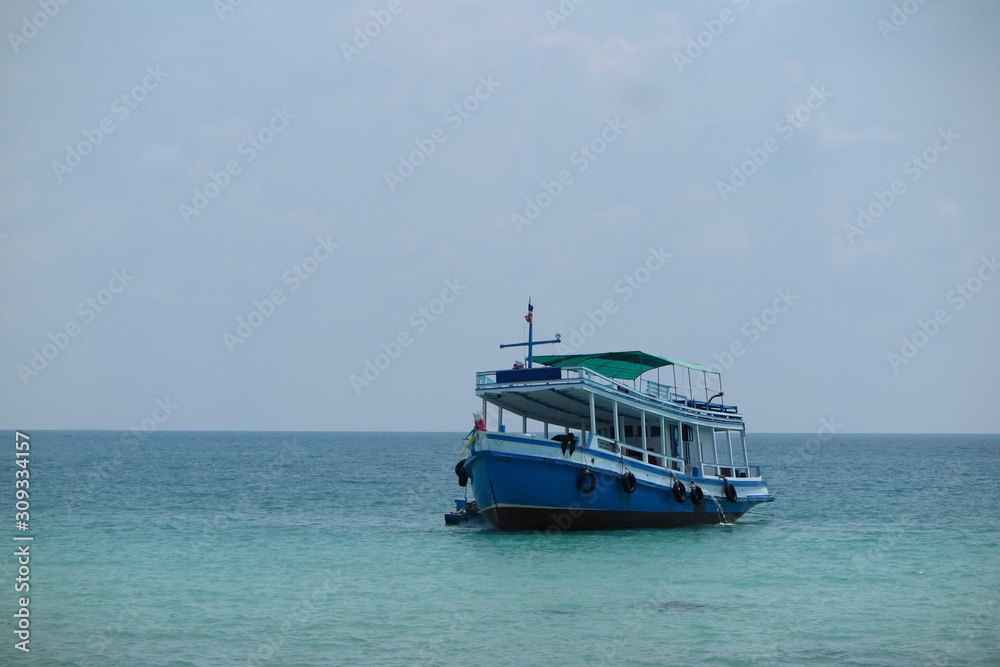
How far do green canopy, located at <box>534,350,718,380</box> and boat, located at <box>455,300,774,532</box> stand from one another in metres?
0.05

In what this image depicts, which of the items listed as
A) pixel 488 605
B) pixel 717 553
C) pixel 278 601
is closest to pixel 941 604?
pixel 717 553

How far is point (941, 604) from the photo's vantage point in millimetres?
20594

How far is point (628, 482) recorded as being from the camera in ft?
99.9

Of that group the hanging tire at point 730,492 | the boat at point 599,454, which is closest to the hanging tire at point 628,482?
the boat at point 599,454

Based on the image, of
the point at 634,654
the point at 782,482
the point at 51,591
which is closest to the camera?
the point at 634,654

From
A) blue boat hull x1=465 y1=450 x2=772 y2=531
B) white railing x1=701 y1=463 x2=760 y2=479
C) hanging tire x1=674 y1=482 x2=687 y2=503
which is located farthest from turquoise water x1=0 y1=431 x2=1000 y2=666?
white railing x1=701 y1=463 x2=760 y2=479

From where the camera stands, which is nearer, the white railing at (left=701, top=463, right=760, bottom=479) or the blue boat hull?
the blue boat hull

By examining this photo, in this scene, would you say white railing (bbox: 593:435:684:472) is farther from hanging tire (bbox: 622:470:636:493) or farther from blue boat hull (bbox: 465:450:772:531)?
blue boat hull (bbox: 465:450:772:531)

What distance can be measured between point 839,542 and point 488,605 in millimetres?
16642

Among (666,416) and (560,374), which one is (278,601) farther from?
(666,416)

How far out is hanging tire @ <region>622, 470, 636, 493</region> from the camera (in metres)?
30.4

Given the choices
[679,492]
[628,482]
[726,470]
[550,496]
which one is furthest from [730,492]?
[550,496]

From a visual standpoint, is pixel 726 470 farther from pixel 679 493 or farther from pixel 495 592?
pixel 495 592

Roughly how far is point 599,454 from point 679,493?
4.58 m
